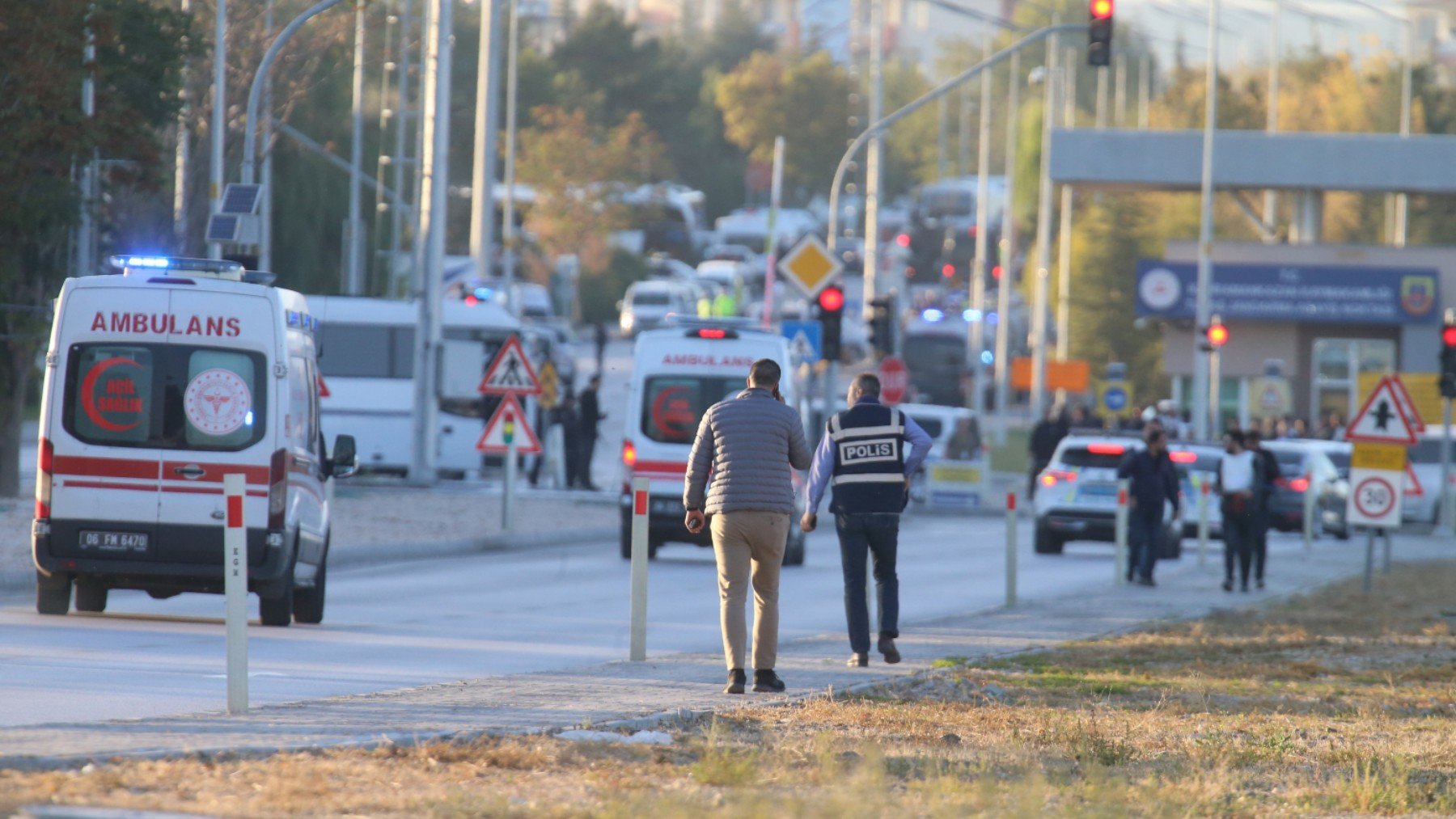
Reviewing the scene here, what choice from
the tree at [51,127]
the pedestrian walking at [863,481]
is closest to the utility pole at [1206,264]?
the tree at [51,127]

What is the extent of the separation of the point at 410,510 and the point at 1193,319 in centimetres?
3127

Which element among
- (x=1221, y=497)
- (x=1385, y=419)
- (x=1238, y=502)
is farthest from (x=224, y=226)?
(x=1385, y=419)

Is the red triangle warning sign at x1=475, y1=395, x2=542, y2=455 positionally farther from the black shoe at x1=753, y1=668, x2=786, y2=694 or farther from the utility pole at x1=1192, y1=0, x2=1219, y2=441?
the utility pole at x1=1192, y1=0, x2=1219, y2=441

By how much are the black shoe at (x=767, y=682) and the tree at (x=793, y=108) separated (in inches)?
3920

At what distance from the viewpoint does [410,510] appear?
30.0m

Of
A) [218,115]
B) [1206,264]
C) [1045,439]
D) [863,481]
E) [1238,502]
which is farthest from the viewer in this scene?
[1206,264]

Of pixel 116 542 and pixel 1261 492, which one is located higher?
pixel 1261 492

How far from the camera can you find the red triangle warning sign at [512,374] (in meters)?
27.0

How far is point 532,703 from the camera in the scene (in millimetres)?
11008

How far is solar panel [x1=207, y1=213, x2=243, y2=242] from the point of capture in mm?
23531

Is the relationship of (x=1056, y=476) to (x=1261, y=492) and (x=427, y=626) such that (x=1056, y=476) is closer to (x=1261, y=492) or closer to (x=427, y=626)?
(x=1261, y=492)

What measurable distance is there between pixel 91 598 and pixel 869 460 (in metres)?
6.29

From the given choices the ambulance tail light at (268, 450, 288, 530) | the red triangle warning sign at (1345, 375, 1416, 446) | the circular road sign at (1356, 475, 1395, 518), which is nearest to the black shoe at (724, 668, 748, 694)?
the ambulance tail light at (268, 450, 288, 530)

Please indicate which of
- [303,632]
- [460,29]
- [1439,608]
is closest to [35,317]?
[303,632]
